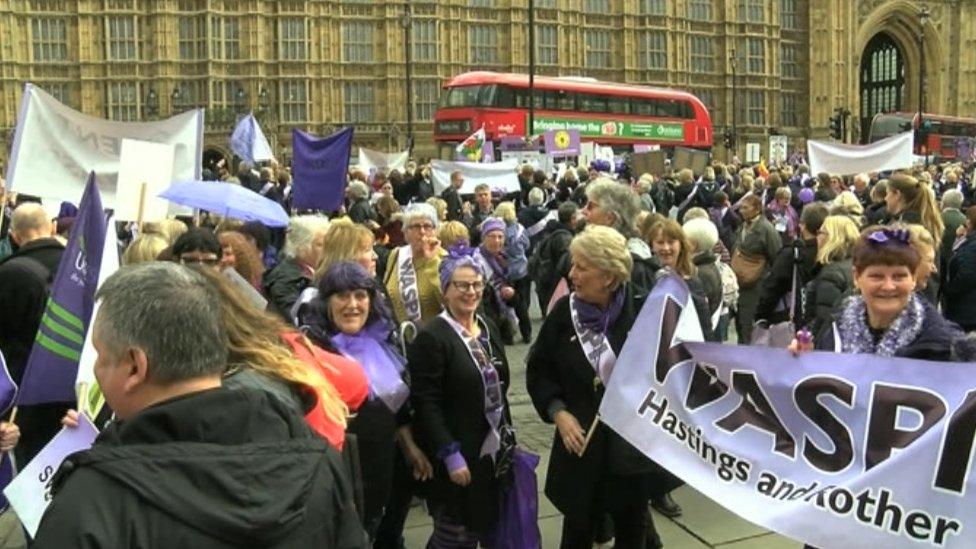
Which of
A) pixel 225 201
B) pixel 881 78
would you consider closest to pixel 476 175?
pixel 225 201

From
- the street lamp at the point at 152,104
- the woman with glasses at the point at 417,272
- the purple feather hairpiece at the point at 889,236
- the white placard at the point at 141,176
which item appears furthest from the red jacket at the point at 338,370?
Result: the street lamp at the point at 152,104

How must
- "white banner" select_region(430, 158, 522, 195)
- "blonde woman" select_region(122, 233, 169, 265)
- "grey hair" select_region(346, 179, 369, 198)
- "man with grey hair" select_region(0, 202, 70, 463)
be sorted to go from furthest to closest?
"white banner" select_region(430, 158, 522, 195)
"grey hair" select_region(346, 179, 369, 198)
"blonde woman" select_region(122, 233, 169, 265)
"man with grey hair" select_region(0, 202, 70, 463)

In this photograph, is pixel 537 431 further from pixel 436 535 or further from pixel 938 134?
pixel 938 134

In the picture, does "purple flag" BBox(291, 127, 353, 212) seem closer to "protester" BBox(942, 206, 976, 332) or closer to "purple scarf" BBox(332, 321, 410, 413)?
"protester" BBox(942, 206, 976, 332)

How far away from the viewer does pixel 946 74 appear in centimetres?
5081

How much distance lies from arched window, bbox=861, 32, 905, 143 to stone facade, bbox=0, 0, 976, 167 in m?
13.6

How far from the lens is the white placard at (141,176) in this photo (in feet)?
19.1

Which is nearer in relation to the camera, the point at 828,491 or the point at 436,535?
the point at 828,491

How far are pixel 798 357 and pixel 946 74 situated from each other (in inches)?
2130

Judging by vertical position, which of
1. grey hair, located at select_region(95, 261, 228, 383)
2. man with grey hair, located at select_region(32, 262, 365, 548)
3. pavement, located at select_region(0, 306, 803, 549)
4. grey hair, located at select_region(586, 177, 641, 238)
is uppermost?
grey hair, located at select_region(586, 177, 641, 238)

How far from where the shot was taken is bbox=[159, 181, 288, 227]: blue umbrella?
5.48 meters

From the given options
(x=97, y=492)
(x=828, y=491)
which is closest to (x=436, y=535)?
(x=828, y=491)

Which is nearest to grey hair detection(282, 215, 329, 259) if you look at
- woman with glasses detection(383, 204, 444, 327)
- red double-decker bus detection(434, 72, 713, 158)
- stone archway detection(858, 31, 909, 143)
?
woman with glasses detection(383, 204, 444, 327)

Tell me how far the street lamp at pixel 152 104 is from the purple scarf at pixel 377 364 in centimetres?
3188
